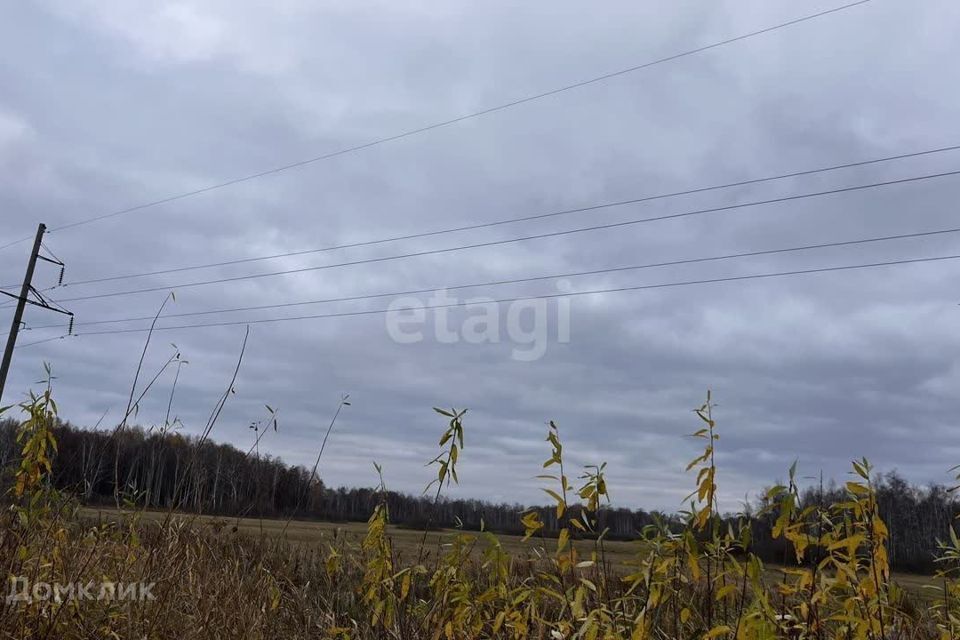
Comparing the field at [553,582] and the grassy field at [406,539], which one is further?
the grassy field at [406,539]

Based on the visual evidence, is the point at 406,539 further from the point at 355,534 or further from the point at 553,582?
the point at 553,582

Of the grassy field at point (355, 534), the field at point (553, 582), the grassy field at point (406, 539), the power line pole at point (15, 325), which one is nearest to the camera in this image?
the field at point (553, 582)

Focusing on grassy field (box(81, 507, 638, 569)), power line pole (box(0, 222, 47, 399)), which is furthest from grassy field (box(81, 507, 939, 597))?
power line pole (box(0, 222, 47, 399))

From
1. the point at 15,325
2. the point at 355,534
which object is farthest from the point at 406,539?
the point at 15,325

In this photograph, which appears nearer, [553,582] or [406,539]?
[553,582]

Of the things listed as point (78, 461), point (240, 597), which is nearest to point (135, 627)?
point (240, 597)

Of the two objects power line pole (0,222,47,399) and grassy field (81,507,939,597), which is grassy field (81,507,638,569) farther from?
power line pole (0,222,47,399)

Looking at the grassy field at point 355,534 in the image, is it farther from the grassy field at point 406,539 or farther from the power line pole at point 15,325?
the power line pole at point 15,325

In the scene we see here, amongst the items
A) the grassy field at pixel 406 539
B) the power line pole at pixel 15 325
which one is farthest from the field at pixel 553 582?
the power line pole at pixel 15 325

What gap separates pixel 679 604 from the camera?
3.18 metres

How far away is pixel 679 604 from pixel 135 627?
2.83m

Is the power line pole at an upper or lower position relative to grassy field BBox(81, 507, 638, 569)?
upper

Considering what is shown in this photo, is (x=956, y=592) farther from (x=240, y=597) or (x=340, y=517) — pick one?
(x=340, y=517)

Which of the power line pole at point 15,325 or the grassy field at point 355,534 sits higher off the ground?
the power line pole at point 15,325
